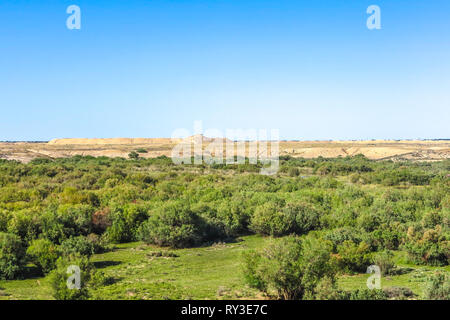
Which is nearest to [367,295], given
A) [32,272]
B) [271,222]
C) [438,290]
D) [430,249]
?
[438,290]

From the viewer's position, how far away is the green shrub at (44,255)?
1425cm

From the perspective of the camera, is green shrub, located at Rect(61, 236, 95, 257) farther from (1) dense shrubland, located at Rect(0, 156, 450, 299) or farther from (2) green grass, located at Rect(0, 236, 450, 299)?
(2) green grass, located at Rect(0, 236, 450, 299)

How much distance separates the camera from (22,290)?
12547 millimetres

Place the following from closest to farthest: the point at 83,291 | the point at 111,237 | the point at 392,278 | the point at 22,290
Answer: the point at 83,291
the point at 22,290
the point at 392,278
the point at 111,237

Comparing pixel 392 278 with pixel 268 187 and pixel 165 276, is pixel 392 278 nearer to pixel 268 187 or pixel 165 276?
pixel 165 276

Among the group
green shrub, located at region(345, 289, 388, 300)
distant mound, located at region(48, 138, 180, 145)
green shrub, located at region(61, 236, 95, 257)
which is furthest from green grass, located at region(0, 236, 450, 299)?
distant mound, located at region(48, 138, 180, 145)

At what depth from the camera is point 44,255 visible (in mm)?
14344

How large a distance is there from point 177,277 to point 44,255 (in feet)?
15.4

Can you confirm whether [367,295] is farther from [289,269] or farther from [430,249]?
[430,249]

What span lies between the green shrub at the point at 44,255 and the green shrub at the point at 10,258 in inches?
13.9
